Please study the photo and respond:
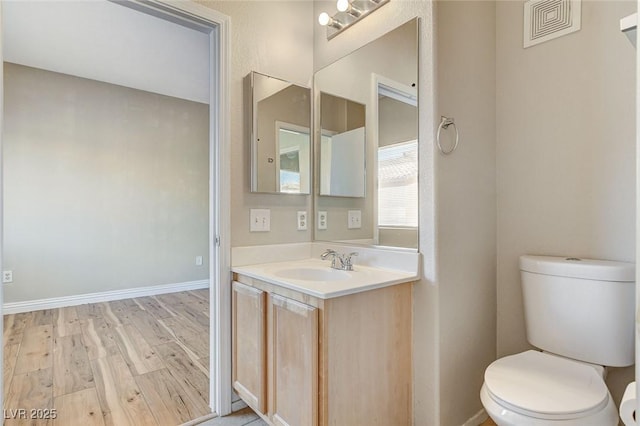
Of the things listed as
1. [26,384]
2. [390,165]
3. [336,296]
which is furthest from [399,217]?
[26,384]

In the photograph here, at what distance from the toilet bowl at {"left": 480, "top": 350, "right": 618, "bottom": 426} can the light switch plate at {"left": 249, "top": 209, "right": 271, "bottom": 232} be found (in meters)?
1.27

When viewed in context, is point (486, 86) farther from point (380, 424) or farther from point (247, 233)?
point (380, 424)

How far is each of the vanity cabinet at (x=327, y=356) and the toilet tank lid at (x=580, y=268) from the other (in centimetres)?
61

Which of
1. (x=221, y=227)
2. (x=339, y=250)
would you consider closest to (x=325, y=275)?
(x=339, y=250)

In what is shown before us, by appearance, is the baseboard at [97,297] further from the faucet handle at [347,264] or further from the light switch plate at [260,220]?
the faucet handle at [347,264]

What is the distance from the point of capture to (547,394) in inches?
44.1

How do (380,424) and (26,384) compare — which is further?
(26,384)

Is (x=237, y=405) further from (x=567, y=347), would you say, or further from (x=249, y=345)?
(x=567, y=347)

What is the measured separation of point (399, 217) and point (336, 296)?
59 centimetres

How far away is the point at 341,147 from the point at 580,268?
131cm

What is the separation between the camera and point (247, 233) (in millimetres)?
1784

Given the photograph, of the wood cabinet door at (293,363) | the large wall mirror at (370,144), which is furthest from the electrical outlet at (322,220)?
the wood cabinet door at (293,363)

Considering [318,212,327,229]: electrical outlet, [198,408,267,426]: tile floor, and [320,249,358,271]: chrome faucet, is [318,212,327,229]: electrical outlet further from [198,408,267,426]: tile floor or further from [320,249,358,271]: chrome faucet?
[198,408,267,426]: tile floor

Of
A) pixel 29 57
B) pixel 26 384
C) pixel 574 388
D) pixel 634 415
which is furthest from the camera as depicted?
pixel 29 57
